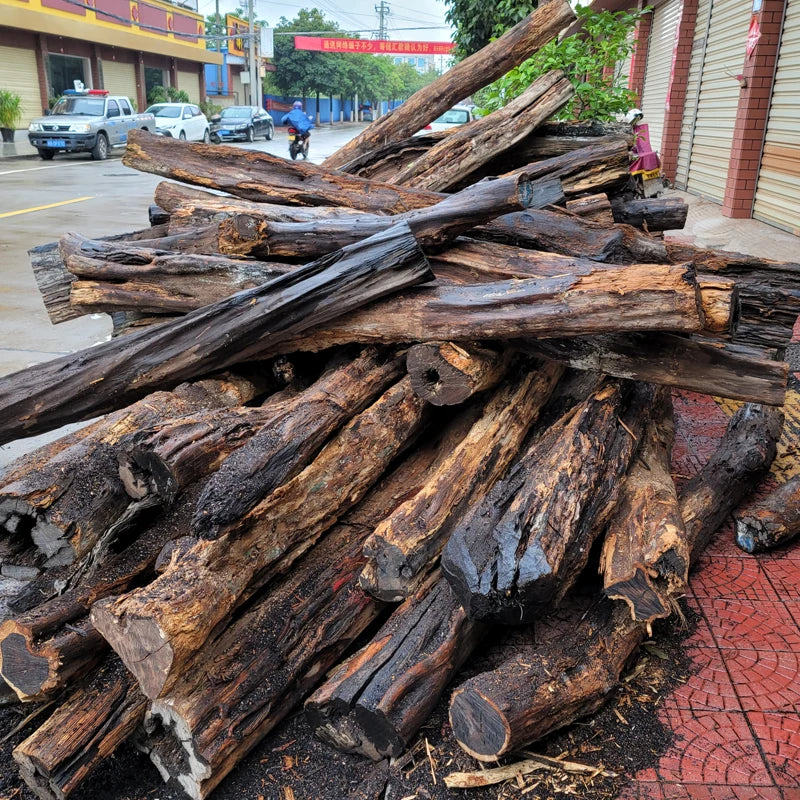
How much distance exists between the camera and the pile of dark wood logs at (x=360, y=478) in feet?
7.59

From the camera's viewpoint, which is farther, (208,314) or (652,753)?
(208,314)

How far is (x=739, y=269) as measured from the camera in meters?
3.88

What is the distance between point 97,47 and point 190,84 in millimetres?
12234

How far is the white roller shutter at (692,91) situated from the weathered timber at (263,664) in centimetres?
1462

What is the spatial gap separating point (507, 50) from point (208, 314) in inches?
149

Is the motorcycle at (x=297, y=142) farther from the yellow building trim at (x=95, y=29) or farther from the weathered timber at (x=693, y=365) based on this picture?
the weathered timber at (x=693, y=365)

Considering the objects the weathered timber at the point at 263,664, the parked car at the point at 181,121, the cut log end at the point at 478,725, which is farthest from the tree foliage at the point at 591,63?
the parked car at the point at 181,121

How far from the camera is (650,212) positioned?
499 centimetres

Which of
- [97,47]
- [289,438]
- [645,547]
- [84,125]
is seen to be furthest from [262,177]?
[97,47]

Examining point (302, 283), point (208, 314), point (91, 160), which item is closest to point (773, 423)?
point (302, 283)

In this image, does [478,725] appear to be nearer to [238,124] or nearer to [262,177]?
[262,177]

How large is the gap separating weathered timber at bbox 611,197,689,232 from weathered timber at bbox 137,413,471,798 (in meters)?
3.10

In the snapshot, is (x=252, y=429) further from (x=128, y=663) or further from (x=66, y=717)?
(x=66, y=717)

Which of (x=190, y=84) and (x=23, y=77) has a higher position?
(x=190, y=84)
